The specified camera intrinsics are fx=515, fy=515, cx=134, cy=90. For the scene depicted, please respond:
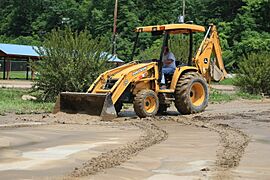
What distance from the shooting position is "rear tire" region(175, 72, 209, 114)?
637 inches

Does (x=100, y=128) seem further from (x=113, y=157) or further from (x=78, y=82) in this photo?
(x=78, y=82)

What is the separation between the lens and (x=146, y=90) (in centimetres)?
1538

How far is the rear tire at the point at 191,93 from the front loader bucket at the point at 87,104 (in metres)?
2.75

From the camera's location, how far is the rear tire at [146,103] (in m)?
15.0

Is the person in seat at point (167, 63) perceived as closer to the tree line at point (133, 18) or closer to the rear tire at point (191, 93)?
the rear tire at point (191, 93)

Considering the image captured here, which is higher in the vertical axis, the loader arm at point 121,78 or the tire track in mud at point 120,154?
the loader arm at point 121,78

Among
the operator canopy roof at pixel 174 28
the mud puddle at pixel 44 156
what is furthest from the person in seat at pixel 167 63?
the mud puddle at pixel 44 156

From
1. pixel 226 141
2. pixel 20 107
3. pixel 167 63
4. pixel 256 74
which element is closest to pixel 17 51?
pixel 256 74

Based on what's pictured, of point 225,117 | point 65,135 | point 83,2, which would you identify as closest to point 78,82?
point 225,117

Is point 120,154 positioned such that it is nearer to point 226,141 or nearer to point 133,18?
point 226,141

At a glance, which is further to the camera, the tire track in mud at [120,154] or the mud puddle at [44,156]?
the mud puddle at [44,156]

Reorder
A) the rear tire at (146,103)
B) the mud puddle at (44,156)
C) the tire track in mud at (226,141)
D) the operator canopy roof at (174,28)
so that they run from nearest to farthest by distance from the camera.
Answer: the mud puddle at (44,156) < the tire track in mud at (226,141) < the rear tire at (146,103) < the operator canopy roof at (174,28)

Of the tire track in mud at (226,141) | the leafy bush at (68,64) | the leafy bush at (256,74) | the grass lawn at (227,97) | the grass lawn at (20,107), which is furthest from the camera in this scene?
the leafy bush at (256,74)

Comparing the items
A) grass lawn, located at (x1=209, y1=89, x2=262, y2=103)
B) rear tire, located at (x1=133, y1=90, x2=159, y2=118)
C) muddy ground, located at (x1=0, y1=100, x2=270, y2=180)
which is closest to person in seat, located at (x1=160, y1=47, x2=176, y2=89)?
rear tire, located at (x1=133, y1=90, x2=159, y2=118)
